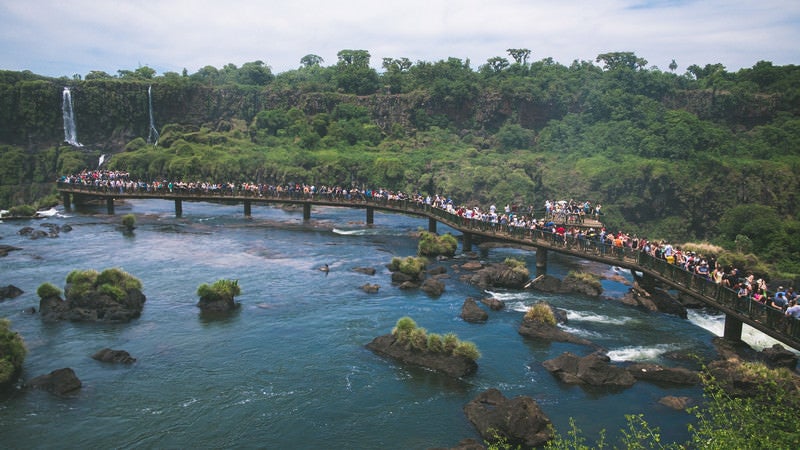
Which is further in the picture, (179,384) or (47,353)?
(47,353)

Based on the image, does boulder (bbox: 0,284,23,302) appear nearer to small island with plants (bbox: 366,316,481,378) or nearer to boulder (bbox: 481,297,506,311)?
small island with plants (bbox: 366,316,481,378)

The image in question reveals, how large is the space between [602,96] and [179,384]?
82.3 meters

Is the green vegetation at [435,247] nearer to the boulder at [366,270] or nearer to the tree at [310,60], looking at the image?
the boulder at [366,270]

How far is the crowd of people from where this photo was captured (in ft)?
99.0

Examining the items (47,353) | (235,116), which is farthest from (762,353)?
(235,116)

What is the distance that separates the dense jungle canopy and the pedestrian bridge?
55.5 ft

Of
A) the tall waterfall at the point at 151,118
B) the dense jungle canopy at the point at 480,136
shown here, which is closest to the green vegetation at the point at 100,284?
the dense jungle canopy at the point at 480,136

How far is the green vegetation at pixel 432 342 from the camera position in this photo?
28.1m

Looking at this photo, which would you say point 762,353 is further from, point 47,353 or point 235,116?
point 235,116

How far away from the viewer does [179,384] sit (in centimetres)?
2619

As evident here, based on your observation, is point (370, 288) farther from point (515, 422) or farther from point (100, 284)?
point (515, 422)

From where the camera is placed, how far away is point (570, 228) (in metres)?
50.7

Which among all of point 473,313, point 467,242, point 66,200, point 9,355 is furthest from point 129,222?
point 473,313

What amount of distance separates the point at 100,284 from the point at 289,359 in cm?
1365
